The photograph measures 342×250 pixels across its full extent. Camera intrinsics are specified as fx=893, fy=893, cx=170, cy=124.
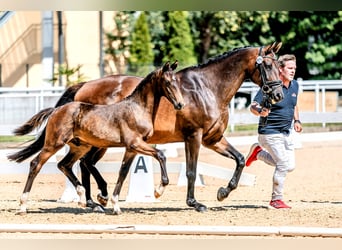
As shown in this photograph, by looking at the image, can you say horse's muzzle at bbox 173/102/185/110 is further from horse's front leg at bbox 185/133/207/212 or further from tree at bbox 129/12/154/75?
tree at bbox 129/12/154/75

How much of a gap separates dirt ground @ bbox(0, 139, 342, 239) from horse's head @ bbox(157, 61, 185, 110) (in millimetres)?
1255

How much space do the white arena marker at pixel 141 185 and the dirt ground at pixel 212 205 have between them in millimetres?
144

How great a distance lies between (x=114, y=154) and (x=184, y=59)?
41.6 ft

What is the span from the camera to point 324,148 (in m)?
18.3

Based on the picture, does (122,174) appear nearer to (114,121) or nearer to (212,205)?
(114,121)

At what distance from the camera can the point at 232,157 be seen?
10.5 metres

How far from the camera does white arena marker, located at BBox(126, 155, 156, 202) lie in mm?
11453

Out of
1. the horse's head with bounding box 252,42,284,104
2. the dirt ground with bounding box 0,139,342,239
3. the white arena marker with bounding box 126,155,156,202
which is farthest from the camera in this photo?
the white arena marker with bounding box 126,155,156,202

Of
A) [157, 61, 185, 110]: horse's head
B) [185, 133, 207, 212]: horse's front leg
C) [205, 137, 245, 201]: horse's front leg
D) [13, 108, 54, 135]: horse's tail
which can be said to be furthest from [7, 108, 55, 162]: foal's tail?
[205, 137, 245, 201]: horse's front leg

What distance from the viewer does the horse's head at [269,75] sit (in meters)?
10.0

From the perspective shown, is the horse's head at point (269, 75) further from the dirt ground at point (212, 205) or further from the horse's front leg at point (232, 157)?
the dirt ground at point (212, 205)

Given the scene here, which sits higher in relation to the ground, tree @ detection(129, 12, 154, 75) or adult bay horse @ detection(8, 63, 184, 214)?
tree @ detection(129, 12, 154, 75)

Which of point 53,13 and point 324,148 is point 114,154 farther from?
point 53,13

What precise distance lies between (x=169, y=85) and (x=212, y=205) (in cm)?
189
